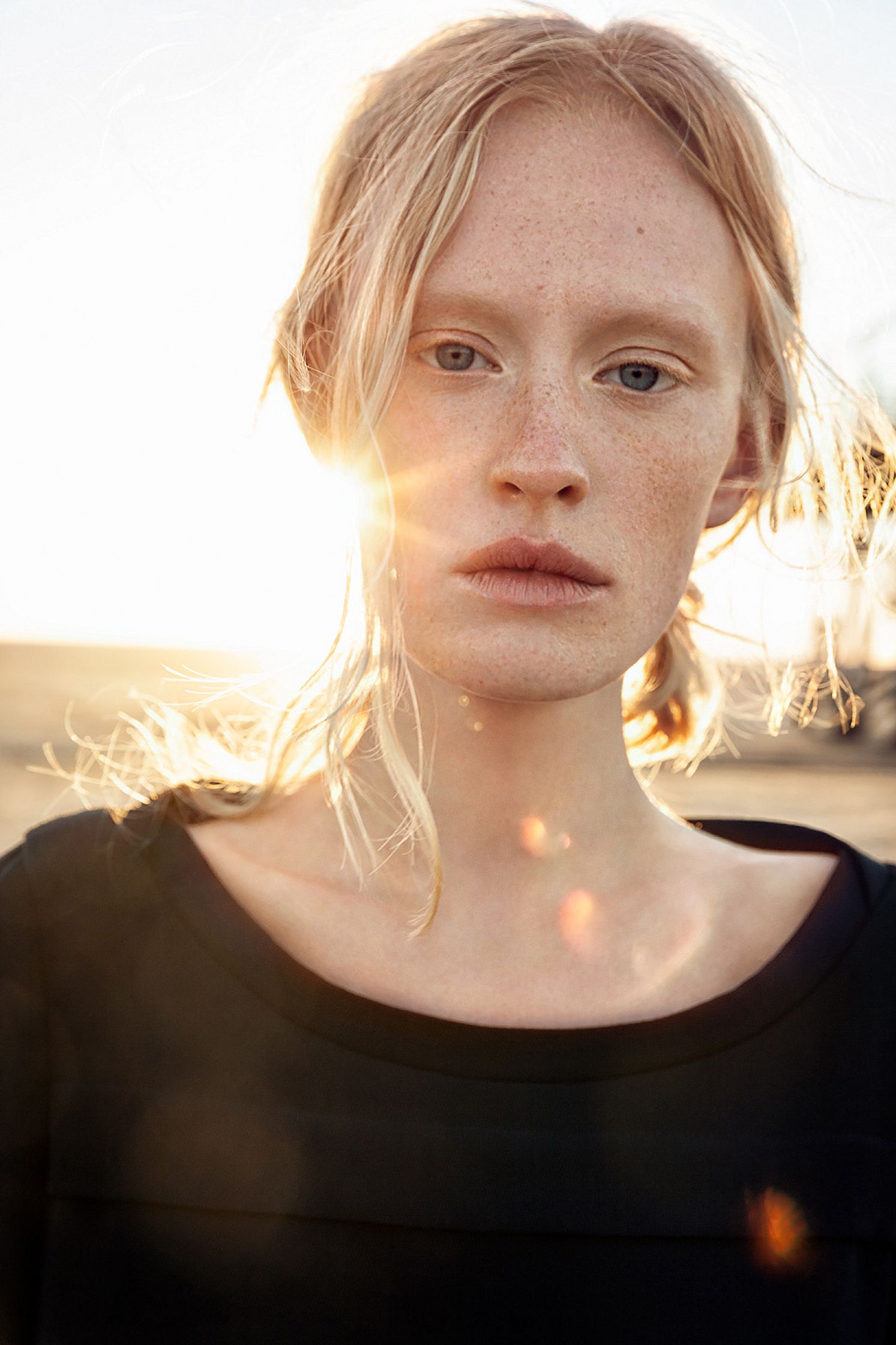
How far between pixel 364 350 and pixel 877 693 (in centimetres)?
2175

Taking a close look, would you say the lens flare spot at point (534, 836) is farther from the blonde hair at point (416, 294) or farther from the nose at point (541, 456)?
the nose at point (541, 456)

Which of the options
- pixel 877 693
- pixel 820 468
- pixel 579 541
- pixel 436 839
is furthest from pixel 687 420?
pixel 877 693

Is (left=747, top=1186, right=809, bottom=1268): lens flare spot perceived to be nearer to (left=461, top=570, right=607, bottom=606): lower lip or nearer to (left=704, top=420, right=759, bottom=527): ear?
(left=461, top=570, right=607, bottom=606): lower lip

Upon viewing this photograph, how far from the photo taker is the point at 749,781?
57.7 feet

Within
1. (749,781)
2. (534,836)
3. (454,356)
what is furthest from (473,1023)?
(749,781)

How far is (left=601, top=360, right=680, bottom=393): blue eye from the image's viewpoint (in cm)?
182

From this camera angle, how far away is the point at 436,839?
5.85 feet

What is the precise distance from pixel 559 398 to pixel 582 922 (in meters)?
0.85

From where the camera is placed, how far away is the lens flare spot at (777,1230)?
168cm

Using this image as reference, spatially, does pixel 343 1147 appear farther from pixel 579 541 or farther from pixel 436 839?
pixel 579 541

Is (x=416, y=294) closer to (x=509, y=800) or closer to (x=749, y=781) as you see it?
(x=509, y=800)

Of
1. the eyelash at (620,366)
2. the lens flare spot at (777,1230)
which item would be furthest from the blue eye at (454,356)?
the lens flare spot at (777,1230)

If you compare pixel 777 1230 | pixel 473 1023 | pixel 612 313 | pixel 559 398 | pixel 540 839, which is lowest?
pixel 777 1230

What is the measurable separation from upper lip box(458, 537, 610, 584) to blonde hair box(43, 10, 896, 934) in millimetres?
147
